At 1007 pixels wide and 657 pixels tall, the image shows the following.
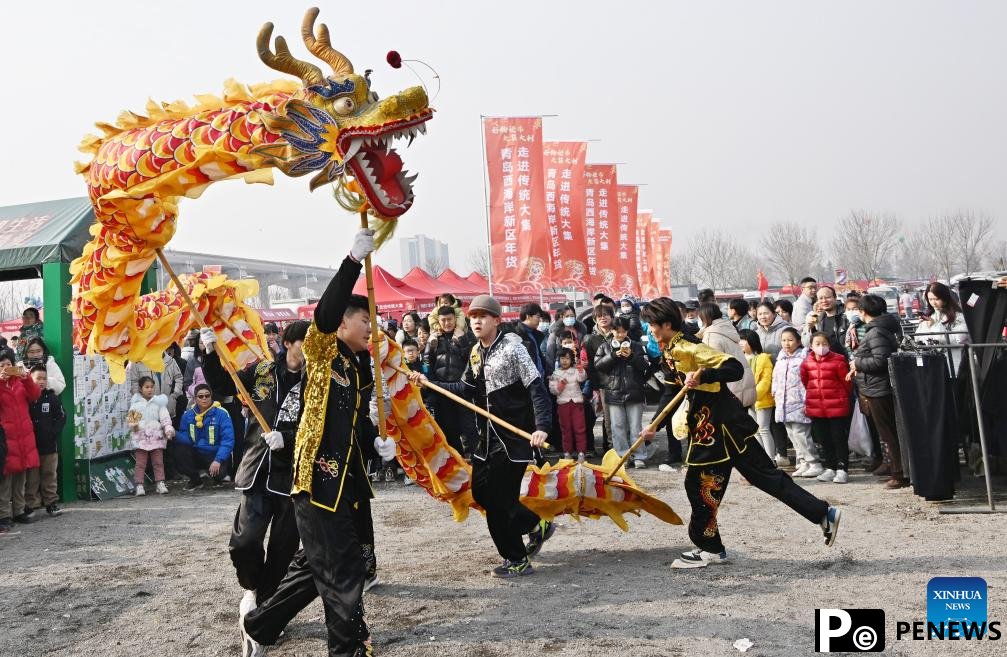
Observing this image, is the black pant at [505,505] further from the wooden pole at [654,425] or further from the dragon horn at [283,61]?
the dragon horn at [283,61]

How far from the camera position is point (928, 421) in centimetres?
636

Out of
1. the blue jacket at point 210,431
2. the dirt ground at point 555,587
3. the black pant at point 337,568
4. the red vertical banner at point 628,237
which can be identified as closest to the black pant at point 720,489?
the dirt ground at point 555,587

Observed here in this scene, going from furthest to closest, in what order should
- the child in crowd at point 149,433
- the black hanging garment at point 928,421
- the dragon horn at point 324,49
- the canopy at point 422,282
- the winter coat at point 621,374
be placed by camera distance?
the canopy at point 422,282
the winter coat at point 621,374
the child in crowd at point 149,433
the black hanging garment at point 928,421
the dragon horn at point 324,49

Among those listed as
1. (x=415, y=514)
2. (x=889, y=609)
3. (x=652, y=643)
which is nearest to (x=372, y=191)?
(x=652, y=643)

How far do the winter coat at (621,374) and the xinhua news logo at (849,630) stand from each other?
205 inches

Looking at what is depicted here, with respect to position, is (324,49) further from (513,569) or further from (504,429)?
(513,569)

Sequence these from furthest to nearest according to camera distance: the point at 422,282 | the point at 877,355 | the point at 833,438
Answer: the point at 422,282, the point at 833,438, the point at 877,355

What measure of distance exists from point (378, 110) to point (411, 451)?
2.49 meters

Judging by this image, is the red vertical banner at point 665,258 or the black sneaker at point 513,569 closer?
the black sneaker at point 513,569

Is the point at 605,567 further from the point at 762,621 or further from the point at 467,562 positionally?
the point at 762,621

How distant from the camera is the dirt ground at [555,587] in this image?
13.1 feet

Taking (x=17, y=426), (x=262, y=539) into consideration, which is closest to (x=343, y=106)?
(x=262, y=539)

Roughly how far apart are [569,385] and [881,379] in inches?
137

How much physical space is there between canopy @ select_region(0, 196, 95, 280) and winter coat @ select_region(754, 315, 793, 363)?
7.43 m
